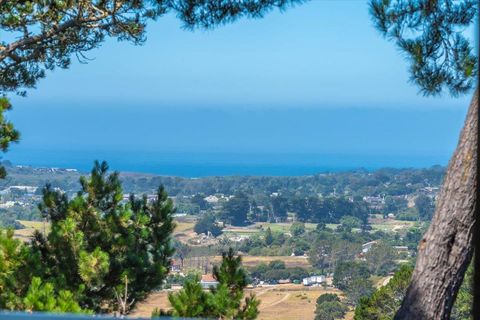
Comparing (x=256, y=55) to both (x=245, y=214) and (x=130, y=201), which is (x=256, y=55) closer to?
(x=245, y=214)

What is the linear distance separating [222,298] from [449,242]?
1175 millimetres

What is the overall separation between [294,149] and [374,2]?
576 cm

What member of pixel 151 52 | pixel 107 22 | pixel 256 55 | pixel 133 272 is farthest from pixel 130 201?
pixel 256 55

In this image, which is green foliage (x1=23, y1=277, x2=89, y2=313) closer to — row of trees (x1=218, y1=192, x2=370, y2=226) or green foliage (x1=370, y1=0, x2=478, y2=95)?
green foliage (x1=370, y1=0, x2=478, y2=95)

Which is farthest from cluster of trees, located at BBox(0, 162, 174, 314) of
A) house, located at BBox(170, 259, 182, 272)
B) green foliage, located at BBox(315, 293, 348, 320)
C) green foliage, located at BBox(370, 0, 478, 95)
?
green foliage, located at BBox(315, 293, 348, 320)

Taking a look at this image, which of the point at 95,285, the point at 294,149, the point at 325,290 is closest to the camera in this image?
the point at 95,285

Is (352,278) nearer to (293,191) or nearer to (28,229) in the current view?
(293,191)

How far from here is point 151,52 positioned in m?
7.69

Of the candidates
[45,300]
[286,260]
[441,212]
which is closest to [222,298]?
[45,300]

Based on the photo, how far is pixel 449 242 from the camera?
292 centimetres

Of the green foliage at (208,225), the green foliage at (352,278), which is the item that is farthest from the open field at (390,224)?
the green foliage at (208,225)

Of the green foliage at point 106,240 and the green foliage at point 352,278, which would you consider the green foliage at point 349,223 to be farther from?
the green foliage at point 106,240

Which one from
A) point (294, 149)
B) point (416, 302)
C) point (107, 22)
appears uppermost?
point (107, 22)

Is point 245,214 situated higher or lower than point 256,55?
lower
